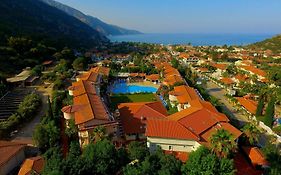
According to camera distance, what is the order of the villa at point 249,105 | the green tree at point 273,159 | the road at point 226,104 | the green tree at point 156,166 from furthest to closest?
the villa at point 249,105 → the road at point 226,104 → the green tree at point 273,159 → the green tree at point 156,166

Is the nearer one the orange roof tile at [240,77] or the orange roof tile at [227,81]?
the orange roof tile at [227,81]

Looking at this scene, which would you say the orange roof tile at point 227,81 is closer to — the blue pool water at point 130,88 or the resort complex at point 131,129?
the resort complex at point 131,129

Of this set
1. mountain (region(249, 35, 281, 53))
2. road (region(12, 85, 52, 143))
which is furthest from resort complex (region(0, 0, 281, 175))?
mountain (region(249, 35, 281, 53))

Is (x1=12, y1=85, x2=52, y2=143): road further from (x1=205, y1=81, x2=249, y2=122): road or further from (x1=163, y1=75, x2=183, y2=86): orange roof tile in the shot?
(x1=205, y1=81, x2=249, y2=122): road

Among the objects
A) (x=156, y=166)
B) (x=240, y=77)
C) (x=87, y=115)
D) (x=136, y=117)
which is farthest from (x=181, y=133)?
(x=240, y=77)

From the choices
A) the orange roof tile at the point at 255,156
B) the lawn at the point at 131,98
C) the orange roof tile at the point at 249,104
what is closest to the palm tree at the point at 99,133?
the orange roof tile at the point at 255,156

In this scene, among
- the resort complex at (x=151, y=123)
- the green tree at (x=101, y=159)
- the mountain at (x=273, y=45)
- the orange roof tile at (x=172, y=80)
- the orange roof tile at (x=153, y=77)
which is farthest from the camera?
the mountain at (x=273, y=45)
